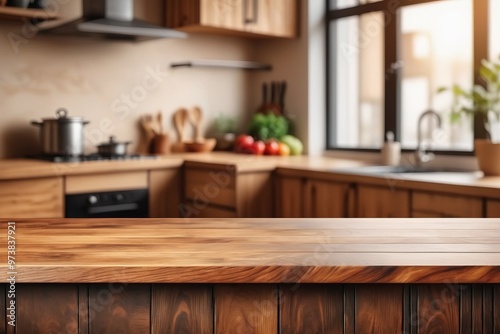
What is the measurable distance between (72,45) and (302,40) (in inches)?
60.1

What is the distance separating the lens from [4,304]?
112 cm

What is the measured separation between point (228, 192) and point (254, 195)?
0.15m

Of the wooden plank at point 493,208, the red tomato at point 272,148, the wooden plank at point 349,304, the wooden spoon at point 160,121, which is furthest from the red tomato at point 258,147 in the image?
the wooden plank at point 349,304

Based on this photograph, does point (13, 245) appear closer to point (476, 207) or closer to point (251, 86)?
point (476, 207)

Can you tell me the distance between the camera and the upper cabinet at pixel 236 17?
12.5 ft

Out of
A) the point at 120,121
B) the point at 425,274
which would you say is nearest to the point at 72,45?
the point at 120,121

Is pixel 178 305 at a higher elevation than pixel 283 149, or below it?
below

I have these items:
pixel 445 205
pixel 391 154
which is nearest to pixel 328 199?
pixel 391 154

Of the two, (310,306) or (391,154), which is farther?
(391,154)

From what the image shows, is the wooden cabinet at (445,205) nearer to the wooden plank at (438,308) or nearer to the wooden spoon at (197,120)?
the wooden plank at (438,308)

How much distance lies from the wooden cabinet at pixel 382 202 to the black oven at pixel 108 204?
4.03ft

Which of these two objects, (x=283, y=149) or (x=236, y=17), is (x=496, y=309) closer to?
(x=283, y=149)

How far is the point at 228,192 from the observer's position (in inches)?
134

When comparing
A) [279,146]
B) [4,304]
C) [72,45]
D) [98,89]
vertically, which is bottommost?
[4,304]
